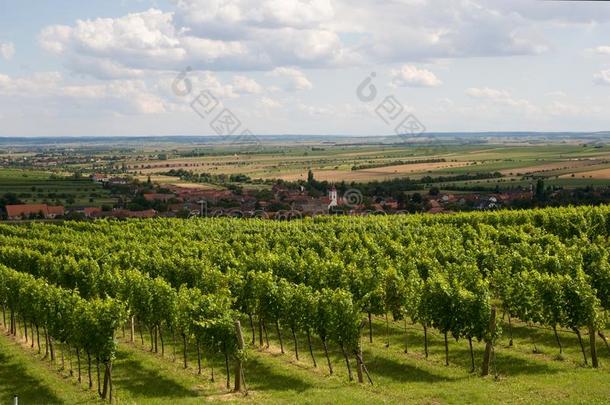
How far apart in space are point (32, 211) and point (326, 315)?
107560mm

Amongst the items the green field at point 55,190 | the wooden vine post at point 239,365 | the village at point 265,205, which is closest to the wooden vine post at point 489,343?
the wooden vine post at point 239,365

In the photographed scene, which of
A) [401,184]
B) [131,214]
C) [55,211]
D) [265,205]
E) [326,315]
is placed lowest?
[55,211]

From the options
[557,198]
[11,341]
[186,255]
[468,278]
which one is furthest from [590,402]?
[557,198]

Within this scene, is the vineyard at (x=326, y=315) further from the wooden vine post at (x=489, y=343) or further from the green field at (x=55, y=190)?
the green field at (x=55, y=190)

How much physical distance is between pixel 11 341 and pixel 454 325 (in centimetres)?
2413

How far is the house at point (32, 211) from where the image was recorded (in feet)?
401

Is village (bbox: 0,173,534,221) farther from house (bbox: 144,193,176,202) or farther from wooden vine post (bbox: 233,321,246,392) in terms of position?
wooden vine post (bbox: 233,321,246,392)

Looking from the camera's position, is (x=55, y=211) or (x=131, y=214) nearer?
(x=131, y=214)

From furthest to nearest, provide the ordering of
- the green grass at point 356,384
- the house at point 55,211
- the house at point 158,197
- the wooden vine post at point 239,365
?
the house at point 158,197, the house at point 55,211, the wooden vine post at point 239,365, the green grass at point 356,384

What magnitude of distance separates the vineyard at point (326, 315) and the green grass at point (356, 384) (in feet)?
0.62

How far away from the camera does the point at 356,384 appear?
2841cm

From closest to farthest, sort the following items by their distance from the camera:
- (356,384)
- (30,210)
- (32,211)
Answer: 1. (356,384)
2. (32,211)
3. (30,210)

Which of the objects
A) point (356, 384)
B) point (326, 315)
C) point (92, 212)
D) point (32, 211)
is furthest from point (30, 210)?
point (356, 384)

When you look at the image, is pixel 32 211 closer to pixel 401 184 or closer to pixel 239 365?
pixel 401 184
